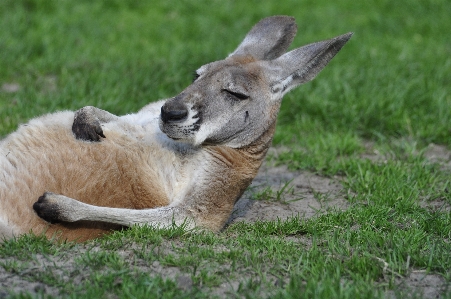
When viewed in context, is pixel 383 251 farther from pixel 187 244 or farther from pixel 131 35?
pixel 131 35

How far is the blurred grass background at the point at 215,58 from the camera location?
6840 millimetres

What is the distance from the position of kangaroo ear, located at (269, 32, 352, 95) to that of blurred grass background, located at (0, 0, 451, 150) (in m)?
1.66

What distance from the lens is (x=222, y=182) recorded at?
4660mm

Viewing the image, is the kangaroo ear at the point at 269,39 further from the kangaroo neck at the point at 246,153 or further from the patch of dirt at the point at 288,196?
the patch of dirt at the point at 288,196

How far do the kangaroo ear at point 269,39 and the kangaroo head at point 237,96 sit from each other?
0.17 m

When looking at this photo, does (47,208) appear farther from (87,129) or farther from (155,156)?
(155,156)

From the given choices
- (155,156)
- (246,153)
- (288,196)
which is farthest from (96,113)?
(288,196)

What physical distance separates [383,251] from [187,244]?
3.61ft

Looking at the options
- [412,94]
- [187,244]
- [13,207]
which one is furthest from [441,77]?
[13,207]

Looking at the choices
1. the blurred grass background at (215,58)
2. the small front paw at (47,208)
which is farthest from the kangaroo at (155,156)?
the blurred grass background at (215,58)

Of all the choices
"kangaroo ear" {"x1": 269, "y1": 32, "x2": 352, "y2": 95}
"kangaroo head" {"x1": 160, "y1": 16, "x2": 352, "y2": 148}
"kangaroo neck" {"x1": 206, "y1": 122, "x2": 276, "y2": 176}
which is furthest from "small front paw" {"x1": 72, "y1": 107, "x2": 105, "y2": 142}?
"kangaroo ear" {"x1": 269, "y1": 32, "x2": 352, "y2": 95}

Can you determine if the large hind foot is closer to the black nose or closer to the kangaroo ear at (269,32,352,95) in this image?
the black nose

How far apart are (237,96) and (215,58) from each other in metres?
3.08

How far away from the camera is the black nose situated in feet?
14.5
